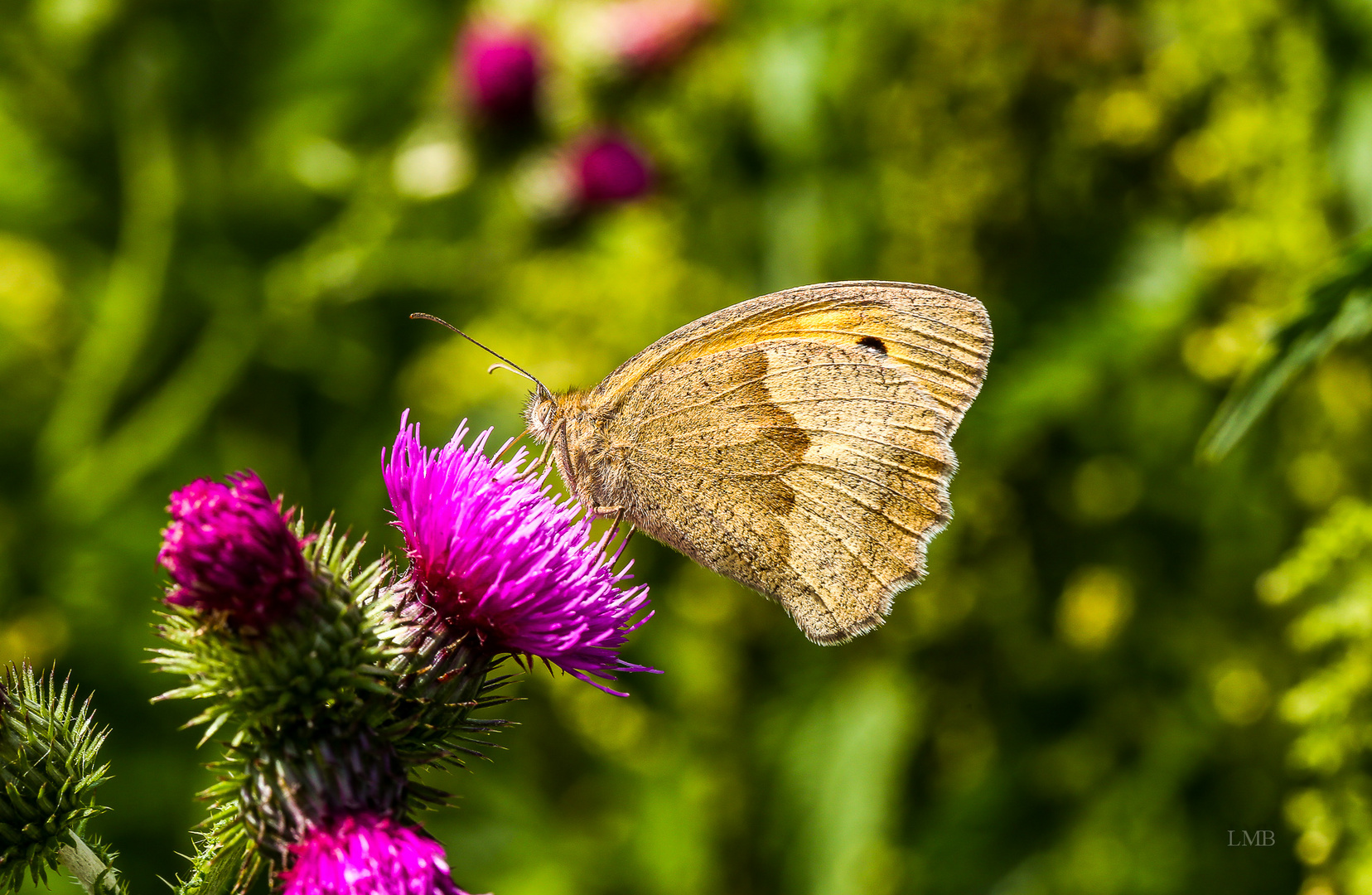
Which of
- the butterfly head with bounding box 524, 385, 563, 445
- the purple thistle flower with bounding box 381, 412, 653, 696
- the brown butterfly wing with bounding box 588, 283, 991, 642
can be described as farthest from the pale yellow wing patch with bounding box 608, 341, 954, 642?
the purple thistle flower with bounding box 381, 412, 653, 696

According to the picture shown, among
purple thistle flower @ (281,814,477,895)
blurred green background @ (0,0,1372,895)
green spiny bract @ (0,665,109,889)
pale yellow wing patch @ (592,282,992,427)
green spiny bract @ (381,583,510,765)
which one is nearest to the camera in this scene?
purple thistle flower @ (281,814,477,895)

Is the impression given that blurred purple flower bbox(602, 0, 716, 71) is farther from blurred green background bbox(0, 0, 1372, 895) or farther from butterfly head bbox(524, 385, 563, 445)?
butterfly head bbox(524, 385, 563, 445)

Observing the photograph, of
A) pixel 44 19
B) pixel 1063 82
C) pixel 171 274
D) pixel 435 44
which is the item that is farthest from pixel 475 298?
pixel 1063 82

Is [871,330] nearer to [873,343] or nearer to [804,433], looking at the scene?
[873,343]

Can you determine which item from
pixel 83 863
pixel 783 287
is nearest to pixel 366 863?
pixel 83 863

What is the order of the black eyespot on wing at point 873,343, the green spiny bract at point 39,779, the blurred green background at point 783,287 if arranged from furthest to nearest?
the blurred green background at point 783,287 → the black eyespot on wing at point 873,343 → the green spiny bract at point 39,779

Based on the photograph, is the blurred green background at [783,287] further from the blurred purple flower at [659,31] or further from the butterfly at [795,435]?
the butterfly at [795,435]

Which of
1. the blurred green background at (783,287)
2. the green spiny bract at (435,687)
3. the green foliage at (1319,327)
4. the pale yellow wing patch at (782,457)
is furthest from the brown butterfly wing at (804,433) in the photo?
the green foliage at (1319,327)
